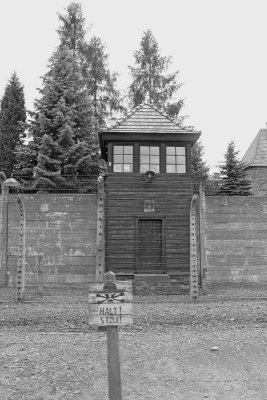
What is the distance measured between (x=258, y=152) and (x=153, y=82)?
9.14 metres

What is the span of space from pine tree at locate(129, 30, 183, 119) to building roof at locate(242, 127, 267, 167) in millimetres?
6709

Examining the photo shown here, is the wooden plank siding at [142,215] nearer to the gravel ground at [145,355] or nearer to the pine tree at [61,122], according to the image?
Answer: the pine tree at [61,122]

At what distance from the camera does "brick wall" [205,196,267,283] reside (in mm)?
13977

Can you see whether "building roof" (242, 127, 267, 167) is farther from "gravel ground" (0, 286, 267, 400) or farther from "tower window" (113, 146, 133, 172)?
"gravel ground" (0, 286, 267, 400)

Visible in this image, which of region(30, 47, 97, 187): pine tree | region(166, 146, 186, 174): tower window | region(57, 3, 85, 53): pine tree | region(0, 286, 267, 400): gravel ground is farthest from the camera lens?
region(57, 3, 85, 53): pine tree

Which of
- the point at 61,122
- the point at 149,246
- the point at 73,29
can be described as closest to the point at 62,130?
the point at 61,122

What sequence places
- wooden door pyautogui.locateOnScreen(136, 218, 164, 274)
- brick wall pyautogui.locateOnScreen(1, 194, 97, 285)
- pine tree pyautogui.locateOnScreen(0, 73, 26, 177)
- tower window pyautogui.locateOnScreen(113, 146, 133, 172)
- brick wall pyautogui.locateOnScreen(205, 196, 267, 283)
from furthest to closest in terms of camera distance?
pine tree pyautogui.locateOnScreen(0, 73, 26, 177)
tower window pyautogui.locateOnScreen(113, 146, 133, 172)
wooden door pyautogui.locateOnScreen(136, 218, 164, 274)
brick wall pyautogui.locateOnScreen(205, 196, 267, 283)
brick wall pyautogui.locateOnScreen(1, 194, 97, 285)

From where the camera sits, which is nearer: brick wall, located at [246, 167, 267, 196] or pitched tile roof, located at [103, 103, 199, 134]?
pitched tile roof, located at [103, 103, 199, 134]

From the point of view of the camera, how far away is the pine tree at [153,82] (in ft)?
94.1

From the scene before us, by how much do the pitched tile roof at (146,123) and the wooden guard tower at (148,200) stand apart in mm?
36

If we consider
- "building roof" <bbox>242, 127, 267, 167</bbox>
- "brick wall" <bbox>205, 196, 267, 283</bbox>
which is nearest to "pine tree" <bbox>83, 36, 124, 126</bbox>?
"building roof" <bbox>242, 127, 267, 167</bbox>

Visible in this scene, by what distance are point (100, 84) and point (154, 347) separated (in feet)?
80.1

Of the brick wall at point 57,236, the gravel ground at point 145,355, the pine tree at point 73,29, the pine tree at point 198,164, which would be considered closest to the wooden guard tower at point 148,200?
the brick wall at point 57,236

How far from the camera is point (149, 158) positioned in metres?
15.2
